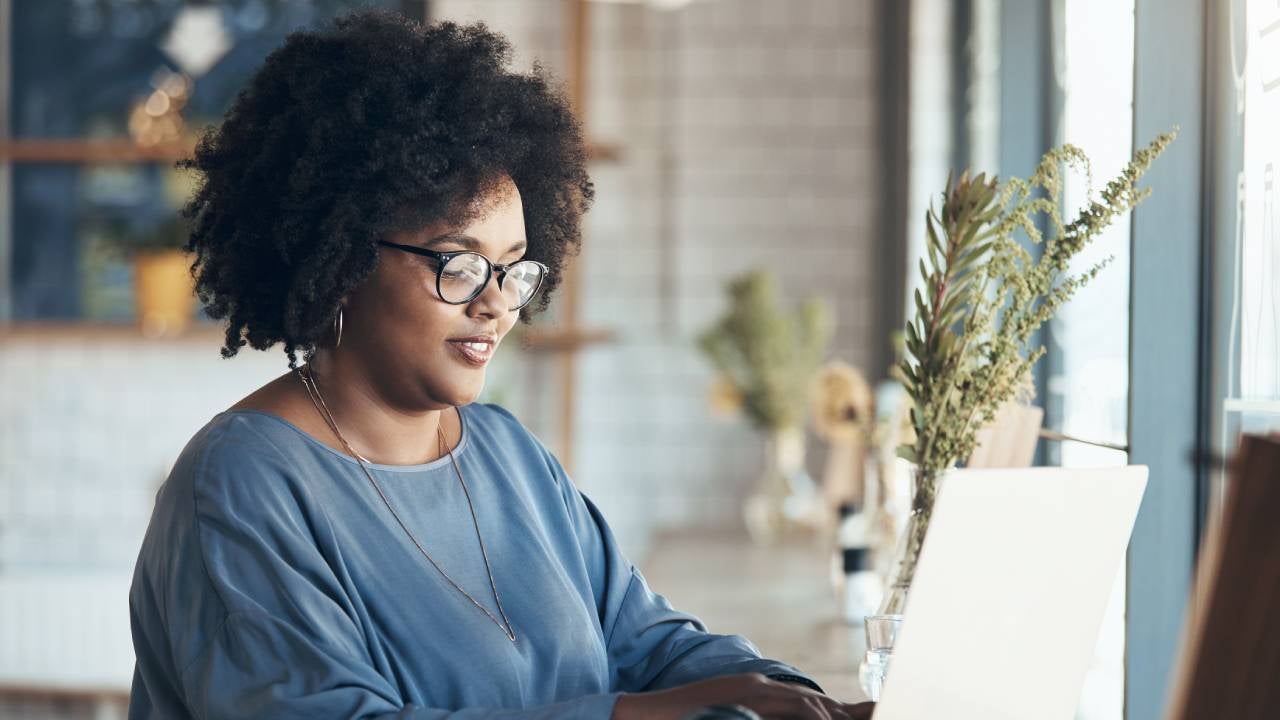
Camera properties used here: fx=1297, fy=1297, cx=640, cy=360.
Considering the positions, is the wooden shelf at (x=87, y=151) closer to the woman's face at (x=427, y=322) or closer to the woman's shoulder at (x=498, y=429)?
the woman's shoulder at (x=498, y=429)

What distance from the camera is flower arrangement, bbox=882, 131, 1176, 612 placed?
1.40 metres

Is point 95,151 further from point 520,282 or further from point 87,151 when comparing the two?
point 520,282

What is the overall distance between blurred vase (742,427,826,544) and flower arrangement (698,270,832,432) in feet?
0.19

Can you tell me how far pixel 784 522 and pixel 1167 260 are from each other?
7.71 ft

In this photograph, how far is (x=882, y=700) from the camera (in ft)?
3.12

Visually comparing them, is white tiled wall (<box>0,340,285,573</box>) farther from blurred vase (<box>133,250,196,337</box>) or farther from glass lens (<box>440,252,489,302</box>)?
glass lens (<box>440,252,489,302</box>)

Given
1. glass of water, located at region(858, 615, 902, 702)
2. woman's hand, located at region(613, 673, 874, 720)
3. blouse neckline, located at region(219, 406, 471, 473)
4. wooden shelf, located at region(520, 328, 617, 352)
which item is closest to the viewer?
woman's hand, located at region(613, 673, 874, 720)

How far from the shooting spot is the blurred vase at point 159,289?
404 cm

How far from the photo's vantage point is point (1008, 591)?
0.96 m

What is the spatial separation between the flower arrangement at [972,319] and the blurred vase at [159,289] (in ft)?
10.0

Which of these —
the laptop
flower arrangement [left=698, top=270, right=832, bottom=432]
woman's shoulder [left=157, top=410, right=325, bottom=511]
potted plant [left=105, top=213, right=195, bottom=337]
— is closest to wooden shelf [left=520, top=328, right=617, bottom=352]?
flower arrangement [left=698, top=270, right=832, bottom=432]

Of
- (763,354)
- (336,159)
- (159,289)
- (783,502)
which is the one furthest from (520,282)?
(159,289)

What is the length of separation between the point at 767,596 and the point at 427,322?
5.19ft

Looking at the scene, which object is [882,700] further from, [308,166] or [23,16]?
[23,16]
